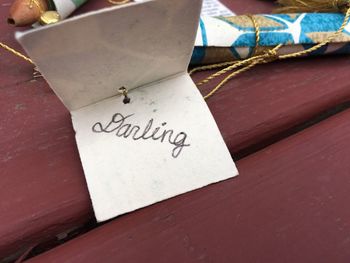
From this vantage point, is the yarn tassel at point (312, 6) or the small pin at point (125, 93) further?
the yarn tassel at point (312, 6)

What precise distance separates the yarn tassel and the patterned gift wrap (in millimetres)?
34

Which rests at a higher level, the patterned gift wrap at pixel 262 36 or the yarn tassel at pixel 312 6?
the yarn tassel at pixel 312 6

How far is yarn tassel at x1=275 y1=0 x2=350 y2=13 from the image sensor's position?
551mm

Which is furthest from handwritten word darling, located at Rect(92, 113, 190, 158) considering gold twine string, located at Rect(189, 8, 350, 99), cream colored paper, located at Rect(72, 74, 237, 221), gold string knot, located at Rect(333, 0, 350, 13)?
gold string knot, located at Rect(333, 0, 350, 13)

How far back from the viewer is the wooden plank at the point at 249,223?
36 centimetres

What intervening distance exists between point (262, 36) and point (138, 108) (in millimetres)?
235

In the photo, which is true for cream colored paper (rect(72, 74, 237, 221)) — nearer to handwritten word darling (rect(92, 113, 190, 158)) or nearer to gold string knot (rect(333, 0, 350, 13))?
handwritten word darling (rect(92, 113, 190, 158))

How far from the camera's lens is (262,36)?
51 cm

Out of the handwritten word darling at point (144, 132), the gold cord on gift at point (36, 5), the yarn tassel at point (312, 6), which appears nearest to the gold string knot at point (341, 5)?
the yarn tassel at point (312, 6)

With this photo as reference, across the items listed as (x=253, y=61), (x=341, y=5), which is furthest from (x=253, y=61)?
(x=341, y=5)

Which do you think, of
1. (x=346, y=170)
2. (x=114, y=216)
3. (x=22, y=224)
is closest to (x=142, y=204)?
(x=114, y=216)

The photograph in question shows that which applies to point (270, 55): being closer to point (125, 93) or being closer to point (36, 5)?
point (125, 93)

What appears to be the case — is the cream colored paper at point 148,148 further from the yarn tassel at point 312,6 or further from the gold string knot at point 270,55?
the yarn tassel at point 312,6

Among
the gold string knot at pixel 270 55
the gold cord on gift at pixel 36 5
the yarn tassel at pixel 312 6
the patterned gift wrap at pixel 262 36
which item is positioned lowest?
the gold string knot at pixel 270 55
